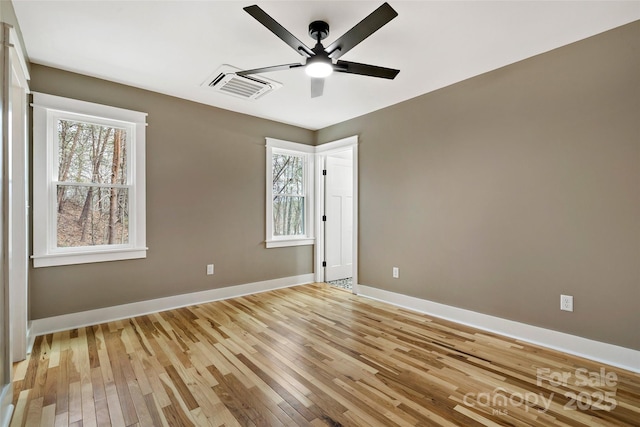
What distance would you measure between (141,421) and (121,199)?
2436 mm

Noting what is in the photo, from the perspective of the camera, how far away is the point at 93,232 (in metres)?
3.18

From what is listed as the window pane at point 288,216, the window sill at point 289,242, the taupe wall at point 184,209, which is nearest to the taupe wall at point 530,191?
the window sill at point 289,242

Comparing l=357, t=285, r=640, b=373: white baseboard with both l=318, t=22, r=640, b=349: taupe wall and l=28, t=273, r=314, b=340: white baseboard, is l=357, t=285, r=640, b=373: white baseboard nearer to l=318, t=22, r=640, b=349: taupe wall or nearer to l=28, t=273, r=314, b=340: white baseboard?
l=318, t=22, r=640, b=349: taupe wall

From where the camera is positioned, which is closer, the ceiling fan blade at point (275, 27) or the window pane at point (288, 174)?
the ceiling fan blade at point (275, 27)

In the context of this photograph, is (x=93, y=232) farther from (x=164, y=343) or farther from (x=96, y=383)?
(x=96, y=383)

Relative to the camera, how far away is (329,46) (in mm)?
2057

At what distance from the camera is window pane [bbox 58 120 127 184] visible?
3014 millimetres

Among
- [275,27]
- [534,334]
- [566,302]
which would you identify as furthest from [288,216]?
[566,302]

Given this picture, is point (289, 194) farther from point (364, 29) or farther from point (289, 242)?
point (364, 29)

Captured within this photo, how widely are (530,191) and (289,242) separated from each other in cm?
318

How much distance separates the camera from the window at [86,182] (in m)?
2.83

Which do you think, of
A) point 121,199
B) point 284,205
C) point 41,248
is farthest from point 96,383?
point 284,205

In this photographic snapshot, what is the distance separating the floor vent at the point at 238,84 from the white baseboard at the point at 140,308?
98.8 inches

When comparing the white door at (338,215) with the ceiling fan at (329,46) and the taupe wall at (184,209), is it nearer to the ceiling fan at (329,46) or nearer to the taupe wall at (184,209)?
the taupe wall at (184,209)
